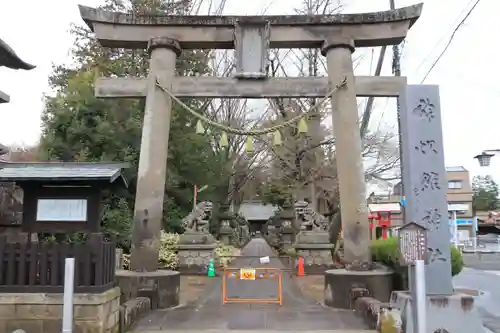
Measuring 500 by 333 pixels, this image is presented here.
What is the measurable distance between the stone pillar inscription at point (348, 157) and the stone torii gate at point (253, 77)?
0.08 ft

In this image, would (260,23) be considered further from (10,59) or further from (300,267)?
(300,267)

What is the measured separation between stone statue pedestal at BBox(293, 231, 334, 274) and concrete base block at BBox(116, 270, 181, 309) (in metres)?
9.60

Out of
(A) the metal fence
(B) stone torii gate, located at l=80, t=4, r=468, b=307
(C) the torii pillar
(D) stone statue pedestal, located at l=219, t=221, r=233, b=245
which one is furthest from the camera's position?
(D) stone statue pedestal, located at l=219, t=221, r=233, b=245

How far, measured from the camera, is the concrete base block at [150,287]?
10.5 m

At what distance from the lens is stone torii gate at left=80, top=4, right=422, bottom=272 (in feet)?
37.1

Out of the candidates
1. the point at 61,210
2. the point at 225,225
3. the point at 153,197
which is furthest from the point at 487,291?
the point at 225,225

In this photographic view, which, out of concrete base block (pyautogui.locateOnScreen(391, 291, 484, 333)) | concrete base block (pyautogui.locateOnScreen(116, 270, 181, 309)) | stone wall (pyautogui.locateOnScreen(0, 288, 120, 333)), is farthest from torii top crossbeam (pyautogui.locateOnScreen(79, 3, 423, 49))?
stone wall (pyautogui.locateOnScreen(0, 288, 120, 333))

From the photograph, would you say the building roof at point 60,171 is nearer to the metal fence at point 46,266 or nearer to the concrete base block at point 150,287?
the metal fence at point 46,266

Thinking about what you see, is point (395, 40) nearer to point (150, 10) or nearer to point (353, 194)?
point (353, 194)

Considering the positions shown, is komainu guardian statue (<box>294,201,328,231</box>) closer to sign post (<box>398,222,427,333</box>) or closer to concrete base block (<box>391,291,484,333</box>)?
concrete base block (<box>391,291,484,333</box>)

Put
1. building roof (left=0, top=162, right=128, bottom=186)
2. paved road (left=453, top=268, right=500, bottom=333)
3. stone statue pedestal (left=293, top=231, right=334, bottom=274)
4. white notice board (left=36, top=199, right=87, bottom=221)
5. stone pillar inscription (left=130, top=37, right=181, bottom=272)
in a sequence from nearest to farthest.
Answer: building roof (left=0, top=162, right=128, bottom=186)
white notice board (left=36, top=199, right=87, bottom=221)
stone pillar inscription (left=130, top=37, right=181, bottom=272)
paved road (left=453, top=268, right=500, bottom=333)
stone statue pedestal (left=293, top=231, right=334, bottom=274)

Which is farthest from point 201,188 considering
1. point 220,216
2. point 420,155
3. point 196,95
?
point 420,155

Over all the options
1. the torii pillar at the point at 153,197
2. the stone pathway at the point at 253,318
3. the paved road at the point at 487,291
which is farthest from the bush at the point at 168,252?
the paved road at the point at 487,291

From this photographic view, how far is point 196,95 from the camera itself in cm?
1188
